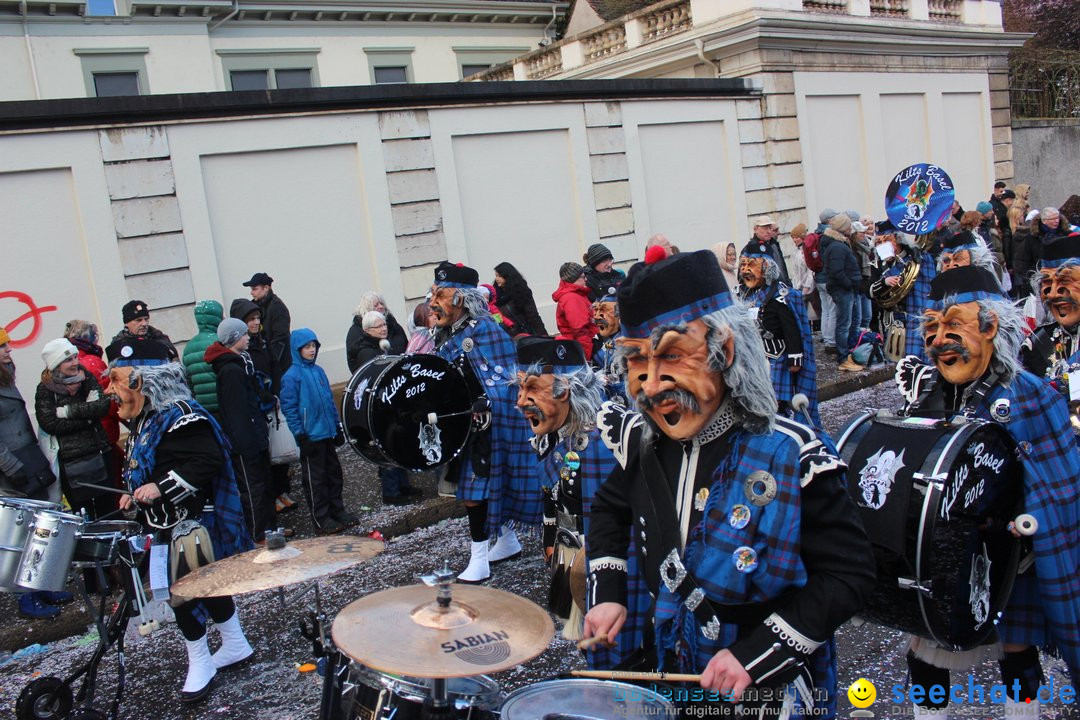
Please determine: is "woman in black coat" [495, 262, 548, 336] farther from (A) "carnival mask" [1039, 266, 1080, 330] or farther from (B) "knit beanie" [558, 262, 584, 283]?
(A) "carnival mask" [1039, 266, 1080, 330]

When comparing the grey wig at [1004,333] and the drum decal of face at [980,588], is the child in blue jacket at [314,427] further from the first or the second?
the drum decal of face at [980,588]

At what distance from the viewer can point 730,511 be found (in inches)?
92.6

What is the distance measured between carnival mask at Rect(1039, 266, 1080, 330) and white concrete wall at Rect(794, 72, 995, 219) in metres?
11.9

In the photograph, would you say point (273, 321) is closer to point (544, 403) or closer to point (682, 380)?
point (544, 403)

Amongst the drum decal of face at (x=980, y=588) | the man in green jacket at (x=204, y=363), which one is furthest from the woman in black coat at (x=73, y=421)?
the drum decal of face at (x=980, y=588)

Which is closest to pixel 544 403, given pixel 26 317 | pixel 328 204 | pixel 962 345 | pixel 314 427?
pixel 962 345

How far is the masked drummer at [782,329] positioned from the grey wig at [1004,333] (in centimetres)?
318

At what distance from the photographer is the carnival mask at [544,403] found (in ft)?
15.4

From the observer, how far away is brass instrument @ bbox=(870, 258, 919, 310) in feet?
26.8

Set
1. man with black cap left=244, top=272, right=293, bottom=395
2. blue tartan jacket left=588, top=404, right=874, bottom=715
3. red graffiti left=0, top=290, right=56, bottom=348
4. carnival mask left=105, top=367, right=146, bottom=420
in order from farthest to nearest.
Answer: man with black cap left=244, top=272, right=293, bottom=395 < red graffiti left=0, top=290, right=56, bottom=348 < carnival mask left=105, top=367, right=146, bottom=420 < blue tartan jacket left=588, top=404, right=874, bottom=715

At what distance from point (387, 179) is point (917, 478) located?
895 centimetres

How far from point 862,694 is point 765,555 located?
7.10 ft

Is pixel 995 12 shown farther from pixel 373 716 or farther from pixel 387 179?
pixel 373 716

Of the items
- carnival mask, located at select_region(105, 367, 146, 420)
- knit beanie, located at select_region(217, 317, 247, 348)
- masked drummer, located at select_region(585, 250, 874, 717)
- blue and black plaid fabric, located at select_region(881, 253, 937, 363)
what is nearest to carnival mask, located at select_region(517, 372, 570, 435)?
carnival mask, located at select_region(105, 367, 146, 420)
